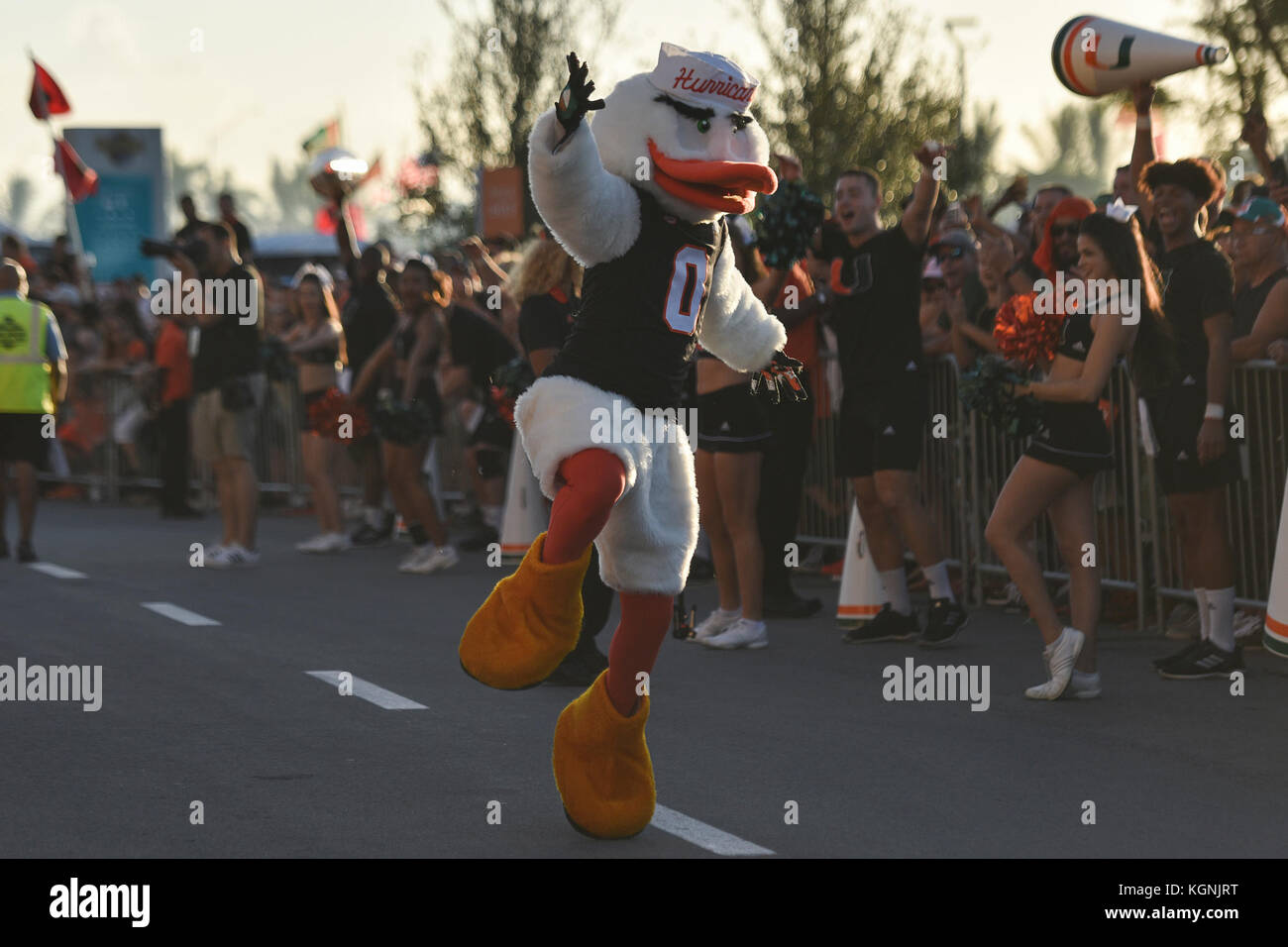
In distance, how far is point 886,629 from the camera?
10820 mm

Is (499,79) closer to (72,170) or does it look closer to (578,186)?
(72,170)

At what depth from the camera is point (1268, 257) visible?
35.2 ft

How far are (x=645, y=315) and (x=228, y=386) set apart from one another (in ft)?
29.3

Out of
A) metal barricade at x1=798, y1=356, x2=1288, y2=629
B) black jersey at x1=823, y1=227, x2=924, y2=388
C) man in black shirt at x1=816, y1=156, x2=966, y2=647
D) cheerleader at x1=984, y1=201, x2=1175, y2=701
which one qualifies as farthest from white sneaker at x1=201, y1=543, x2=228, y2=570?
cheerleader at x1=984, y1=201, x2=1175, y2=701

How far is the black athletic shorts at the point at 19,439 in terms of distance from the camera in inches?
631

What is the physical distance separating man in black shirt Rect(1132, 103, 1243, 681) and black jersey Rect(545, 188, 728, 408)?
331cm

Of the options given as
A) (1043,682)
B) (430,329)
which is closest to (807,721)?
(1043,682)

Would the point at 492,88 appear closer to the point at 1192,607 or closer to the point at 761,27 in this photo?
the point at 761,27

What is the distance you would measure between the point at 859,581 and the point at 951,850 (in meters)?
5.12

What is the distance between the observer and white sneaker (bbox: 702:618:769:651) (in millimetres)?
10609

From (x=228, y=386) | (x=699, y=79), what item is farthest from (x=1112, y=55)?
(x=228, y=386)

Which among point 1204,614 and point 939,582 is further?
point 939,582

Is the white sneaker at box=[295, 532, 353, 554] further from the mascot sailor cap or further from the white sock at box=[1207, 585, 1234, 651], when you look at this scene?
the mascot sailor cap

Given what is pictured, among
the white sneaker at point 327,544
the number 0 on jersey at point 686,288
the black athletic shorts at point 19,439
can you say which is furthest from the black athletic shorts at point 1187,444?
the black athletic shorts at point 19,439
